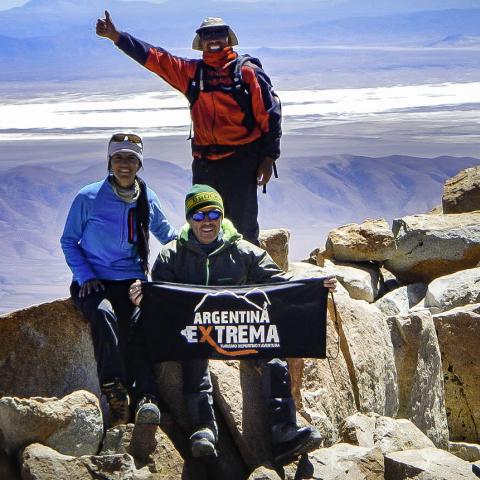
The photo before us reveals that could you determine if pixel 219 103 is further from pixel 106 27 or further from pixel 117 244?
pixel 117 244

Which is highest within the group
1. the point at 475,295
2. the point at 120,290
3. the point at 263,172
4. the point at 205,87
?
the point at 205,87

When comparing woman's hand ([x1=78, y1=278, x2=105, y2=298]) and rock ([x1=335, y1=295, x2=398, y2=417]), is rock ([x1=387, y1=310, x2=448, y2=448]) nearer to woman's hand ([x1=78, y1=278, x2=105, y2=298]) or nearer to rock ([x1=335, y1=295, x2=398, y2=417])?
rock ([x1=335, y1=295, x2=398, y2=417])

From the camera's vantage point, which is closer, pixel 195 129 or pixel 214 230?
pixel 214 230

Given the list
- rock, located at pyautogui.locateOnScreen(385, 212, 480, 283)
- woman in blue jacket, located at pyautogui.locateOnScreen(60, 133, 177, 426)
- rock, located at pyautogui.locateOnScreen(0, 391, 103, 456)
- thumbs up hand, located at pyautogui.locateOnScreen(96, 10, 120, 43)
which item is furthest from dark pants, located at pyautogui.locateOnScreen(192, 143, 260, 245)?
rock, located at pyautogui.locateOnScreen(385, 212, 480, 283)

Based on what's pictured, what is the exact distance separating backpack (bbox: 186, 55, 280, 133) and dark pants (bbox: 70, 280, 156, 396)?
89.7 inches

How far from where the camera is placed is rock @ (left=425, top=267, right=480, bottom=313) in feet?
46.4

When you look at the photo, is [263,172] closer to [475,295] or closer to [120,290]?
[120,290]

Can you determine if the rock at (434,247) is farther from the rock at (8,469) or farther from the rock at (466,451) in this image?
the rock at (8,469)

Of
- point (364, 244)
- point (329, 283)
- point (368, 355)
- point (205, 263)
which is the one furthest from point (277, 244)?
point (205, 263)

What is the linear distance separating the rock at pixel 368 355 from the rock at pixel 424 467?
5.34 ft

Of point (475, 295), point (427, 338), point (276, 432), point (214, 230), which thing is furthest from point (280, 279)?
point (475, 295)

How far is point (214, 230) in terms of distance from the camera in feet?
25.6

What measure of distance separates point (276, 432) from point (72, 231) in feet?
6.75

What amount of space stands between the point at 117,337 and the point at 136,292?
13.6 inches
